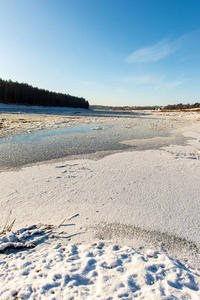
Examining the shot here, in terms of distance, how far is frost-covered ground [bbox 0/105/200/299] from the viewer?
1311mm

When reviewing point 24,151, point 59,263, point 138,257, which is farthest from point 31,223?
point 24,151

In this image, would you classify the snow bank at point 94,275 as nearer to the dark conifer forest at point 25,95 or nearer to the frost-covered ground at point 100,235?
the frost-covered ground at point 100,235

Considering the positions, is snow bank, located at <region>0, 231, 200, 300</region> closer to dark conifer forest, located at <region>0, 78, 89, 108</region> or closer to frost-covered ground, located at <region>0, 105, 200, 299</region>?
frost-covered ground, located at <region>0, 105, 200, 299</region>

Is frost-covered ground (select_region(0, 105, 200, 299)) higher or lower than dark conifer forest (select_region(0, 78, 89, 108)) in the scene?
lower

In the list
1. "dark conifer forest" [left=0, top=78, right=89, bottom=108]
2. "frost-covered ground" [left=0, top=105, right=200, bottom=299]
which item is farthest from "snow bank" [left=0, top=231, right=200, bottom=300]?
"dark conifer forest" [left=0, top=78, right=89, bottom=108]

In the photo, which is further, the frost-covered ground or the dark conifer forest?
the dark conifer forest

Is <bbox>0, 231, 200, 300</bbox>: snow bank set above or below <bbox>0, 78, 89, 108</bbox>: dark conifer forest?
below

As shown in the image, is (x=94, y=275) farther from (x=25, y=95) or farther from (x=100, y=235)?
(x=25, y=95)

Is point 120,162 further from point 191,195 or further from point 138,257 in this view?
point 138,257

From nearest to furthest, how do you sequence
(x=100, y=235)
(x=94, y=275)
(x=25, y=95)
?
(x=94, y=275) < (x=100, y=235) < (x=25, y=95)

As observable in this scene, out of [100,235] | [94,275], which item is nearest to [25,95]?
[100,235]

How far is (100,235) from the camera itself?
6.66ft

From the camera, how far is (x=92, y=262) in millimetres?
1584

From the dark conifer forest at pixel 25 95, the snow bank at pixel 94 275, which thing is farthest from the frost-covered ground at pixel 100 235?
the dark conifer forest at pixel 25 95
